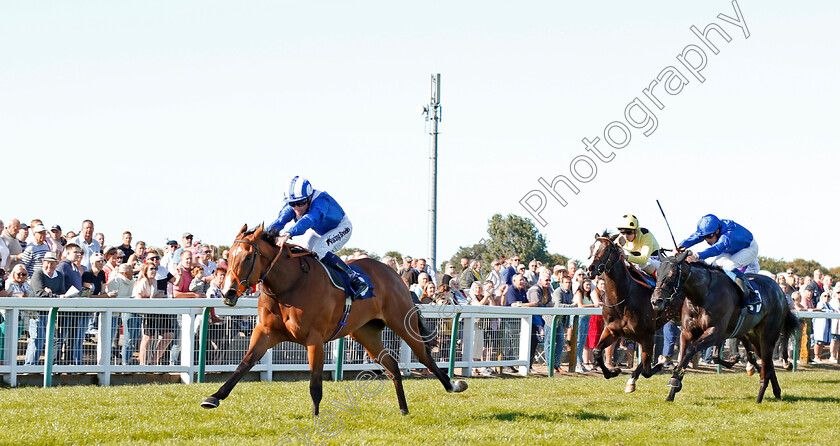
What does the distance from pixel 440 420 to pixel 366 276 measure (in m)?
1.39

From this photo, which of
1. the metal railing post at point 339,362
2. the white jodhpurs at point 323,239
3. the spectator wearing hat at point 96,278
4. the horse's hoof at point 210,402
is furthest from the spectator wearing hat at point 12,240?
the horse's hoof at point 210,402

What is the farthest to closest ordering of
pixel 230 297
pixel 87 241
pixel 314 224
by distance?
pixel 87 241 → pixel 314 224 → pixel 230 297

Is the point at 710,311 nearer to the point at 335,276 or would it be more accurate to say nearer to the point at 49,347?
the point at 335,276

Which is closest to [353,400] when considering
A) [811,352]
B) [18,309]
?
[18,309]

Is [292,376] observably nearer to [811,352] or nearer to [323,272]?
[323,272]

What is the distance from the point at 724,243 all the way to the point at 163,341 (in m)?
6.10

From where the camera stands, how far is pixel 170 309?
9.70m

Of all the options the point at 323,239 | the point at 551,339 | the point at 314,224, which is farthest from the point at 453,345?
the point at 314,224

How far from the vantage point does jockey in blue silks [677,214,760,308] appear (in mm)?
10172

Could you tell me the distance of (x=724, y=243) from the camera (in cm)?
1015

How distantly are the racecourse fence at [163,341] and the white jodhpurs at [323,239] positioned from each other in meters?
2.10

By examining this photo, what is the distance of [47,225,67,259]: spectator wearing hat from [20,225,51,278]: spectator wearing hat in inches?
16.0

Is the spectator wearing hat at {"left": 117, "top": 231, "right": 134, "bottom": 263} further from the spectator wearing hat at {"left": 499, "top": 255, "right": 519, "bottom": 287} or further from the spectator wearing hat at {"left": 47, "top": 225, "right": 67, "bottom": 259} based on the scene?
the spectator wearing hat at {"left": 499, "top": 255, "right": 519, "bottom": 287}

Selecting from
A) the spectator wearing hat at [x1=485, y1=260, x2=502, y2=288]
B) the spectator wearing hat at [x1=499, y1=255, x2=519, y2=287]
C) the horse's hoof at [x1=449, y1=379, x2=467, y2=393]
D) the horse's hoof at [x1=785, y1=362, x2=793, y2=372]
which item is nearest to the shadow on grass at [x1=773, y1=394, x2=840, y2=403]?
the horse's hoof at [x1=785, y1=362, x2=793, y2=372]
